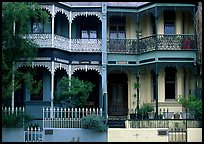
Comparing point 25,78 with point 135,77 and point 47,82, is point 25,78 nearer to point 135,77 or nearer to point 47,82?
point 47,82

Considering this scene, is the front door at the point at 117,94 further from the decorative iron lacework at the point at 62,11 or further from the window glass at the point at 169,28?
the decorative iron lacework at the point at 62,11

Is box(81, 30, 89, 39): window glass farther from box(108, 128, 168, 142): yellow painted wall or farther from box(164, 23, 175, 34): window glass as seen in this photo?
box(108, 128, 168, 142): yellow painted wall

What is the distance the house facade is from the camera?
910 inches

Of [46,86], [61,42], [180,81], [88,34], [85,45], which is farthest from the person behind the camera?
[88,34]

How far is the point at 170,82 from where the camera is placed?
2502 centimetres

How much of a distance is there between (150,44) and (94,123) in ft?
24.9

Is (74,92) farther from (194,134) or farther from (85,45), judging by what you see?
(194,134)

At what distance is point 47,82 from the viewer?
23266mm

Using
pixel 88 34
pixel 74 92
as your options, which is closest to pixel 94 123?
pixel 74 92

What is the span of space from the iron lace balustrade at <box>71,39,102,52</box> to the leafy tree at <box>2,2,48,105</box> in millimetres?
4095

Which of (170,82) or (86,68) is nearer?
(86,68)

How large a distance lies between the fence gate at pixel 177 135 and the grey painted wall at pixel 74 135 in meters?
3.33

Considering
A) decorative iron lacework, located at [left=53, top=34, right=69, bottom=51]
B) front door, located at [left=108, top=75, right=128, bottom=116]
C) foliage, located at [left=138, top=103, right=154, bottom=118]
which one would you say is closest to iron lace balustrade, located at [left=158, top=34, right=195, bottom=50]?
foliage, located at [left=138, top=103, right=154, bottom=118]

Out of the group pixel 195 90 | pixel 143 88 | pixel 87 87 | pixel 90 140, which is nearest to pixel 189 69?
pixel 195 90
